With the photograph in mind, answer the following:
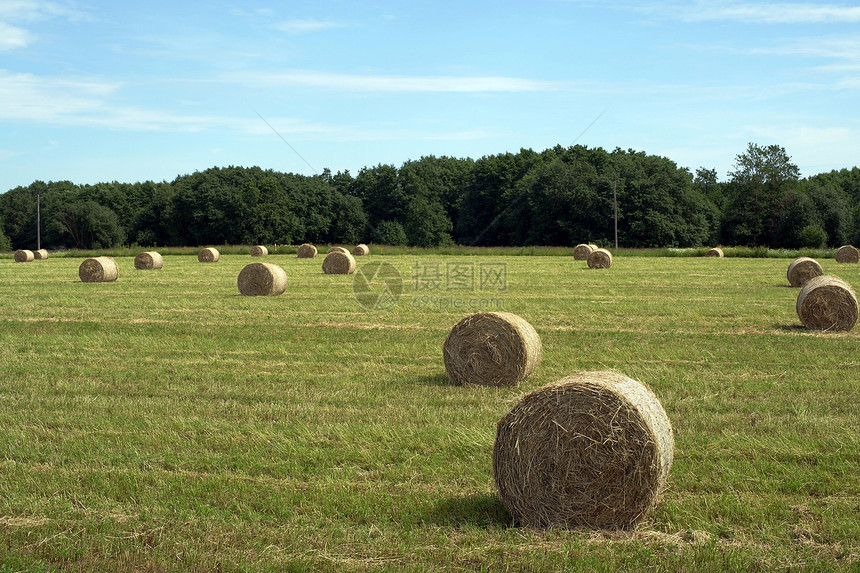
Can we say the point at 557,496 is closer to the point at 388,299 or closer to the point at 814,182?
the point at 388,299

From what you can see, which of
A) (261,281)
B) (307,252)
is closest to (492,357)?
(261,281)

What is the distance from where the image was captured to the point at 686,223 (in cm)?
7881

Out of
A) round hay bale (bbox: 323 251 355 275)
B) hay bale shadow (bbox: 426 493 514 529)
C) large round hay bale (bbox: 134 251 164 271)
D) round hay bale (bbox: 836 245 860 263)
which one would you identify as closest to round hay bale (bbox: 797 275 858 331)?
hay bale shadow (bbox: 426 493 514 529)

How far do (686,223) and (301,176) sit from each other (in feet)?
169

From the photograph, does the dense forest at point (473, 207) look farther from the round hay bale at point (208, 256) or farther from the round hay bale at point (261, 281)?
the round hay bale at point (261, 281)

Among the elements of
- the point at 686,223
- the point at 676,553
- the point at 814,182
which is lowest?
the point at 676,553

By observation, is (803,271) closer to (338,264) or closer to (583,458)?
(338,264)

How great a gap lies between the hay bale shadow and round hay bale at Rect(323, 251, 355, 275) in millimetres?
27798

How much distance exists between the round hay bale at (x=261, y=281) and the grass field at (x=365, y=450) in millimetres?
7228

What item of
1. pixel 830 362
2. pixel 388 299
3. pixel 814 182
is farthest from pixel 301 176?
pixel 830 362

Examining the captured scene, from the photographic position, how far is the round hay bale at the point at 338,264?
111 ft

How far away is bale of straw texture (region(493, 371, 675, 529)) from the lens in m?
5.80

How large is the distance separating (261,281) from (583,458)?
1921cm

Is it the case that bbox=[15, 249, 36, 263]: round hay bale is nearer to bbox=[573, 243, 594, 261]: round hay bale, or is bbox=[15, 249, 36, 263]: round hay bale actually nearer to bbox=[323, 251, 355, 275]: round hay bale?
bbox=[323, 251, 355, 275]: round hay bale
